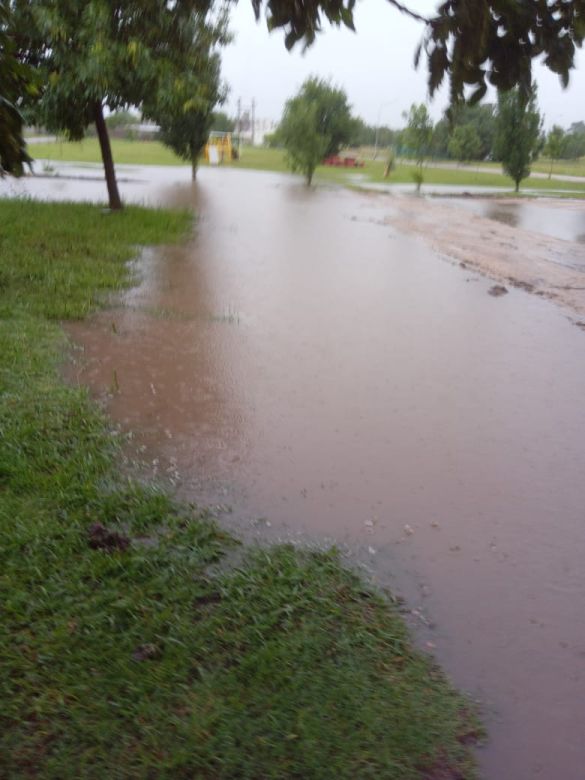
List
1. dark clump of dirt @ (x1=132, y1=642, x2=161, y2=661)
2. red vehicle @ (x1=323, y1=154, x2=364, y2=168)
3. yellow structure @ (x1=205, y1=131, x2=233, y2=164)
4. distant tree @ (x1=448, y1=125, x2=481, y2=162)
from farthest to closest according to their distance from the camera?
red vehicle @ (x1=323, y1=154, x2=364, y2=168), yellow structure @ (x1=205, y1=131, x2=233, y2=164), distant tree @ (x1=448, y1=125, x2=481, y2=162), dark clump of dirt @ (x1=132, y1=642, x2=161, y2=661)

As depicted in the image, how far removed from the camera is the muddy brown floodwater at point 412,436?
2.96 meters

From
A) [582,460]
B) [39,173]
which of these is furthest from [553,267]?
[39,173]

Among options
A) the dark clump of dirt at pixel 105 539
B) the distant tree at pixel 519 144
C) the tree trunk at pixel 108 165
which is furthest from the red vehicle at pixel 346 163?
the dark clump of dirt at pixel 105 539

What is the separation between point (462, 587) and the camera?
3.34 m

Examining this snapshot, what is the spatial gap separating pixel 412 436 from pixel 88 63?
923 cm

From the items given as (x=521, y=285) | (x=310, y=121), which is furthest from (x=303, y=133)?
(x=521, y=285)

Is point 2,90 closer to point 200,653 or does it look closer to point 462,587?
point 200,653

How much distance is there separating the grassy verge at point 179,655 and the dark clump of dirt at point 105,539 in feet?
0.03

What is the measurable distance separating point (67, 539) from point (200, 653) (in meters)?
1.00

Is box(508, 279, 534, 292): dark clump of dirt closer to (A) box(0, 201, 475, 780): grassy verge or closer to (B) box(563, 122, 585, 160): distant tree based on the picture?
(B) box(563, 122, 585, 160): distant tree

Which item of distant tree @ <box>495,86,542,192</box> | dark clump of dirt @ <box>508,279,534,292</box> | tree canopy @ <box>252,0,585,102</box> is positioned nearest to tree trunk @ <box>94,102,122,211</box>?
dark clump of dirt @ <box>508,279,534,292</box>

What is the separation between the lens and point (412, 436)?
505cm

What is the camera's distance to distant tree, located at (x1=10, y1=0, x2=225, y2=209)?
8414 millimetres

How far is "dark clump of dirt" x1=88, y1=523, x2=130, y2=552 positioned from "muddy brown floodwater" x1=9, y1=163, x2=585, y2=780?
0.65m
